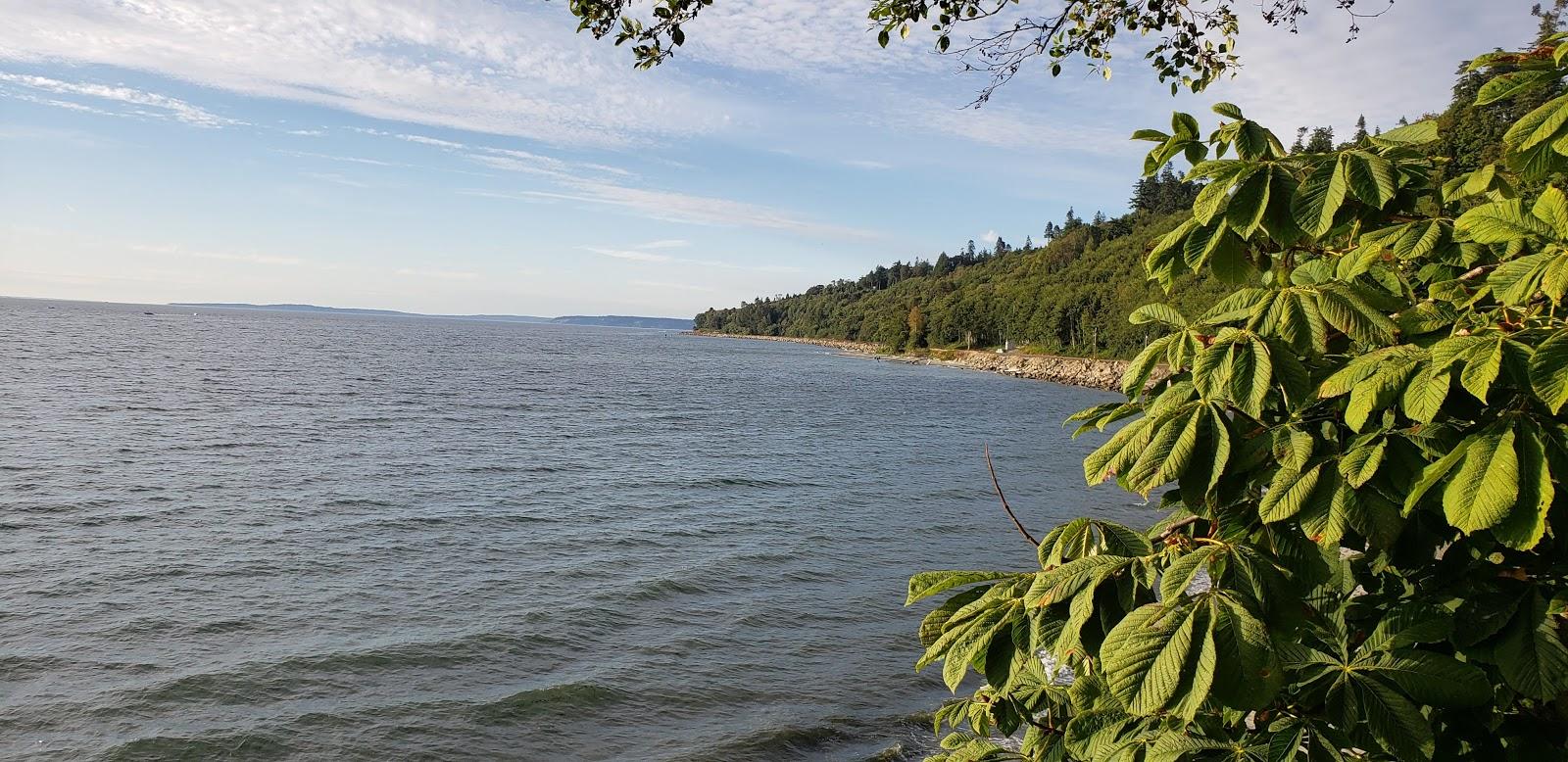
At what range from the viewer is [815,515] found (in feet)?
78.5

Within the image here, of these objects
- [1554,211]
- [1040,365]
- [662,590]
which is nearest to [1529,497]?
[1554,211]

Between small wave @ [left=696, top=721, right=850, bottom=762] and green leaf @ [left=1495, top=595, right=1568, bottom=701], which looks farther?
small wave @ [left=696, top=721, right=850, bottom=762]

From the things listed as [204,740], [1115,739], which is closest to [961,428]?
[204,740]

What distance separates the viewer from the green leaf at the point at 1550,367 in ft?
5.70

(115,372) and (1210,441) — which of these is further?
(115,372)

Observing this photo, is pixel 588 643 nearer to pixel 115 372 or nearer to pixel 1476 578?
pixel 1476 578

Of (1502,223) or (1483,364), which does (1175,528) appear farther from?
(1502,223)

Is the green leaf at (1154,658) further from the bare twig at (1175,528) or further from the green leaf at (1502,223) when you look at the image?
the green leaf at (1502,223)

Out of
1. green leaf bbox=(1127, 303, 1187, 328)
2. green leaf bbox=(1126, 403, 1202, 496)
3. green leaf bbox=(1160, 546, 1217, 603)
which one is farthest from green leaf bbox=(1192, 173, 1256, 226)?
green leaf bbox=(1160, 546, 1217, 603)

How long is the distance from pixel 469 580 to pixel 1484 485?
56.8 ft

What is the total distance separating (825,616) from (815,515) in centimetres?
810

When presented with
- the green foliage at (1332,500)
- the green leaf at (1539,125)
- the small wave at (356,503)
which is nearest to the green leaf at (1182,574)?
the green foliage at (1332,500)

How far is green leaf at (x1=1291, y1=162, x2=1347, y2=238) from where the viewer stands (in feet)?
7.35

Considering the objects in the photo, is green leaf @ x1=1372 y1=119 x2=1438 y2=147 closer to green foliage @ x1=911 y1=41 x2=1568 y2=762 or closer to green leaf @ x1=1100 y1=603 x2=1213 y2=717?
green foliage @ x1=911 y1=41 x2=1568 y2=762
